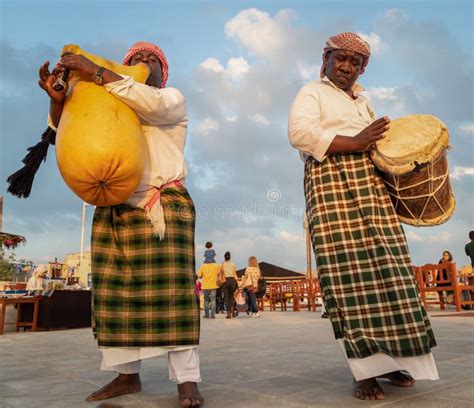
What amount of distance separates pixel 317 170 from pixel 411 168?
0.45 meters

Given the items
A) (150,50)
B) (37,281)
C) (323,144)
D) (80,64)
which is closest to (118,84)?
(80,64)

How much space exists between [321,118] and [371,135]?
332 millimetres

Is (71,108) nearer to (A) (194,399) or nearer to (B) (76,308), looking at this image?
(A) (194,399)

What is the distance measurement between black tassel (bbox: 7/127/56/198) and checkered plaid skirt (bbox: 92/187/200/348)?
0.51 metres

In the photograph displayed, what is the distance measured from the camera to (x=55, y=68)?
209 centimetres

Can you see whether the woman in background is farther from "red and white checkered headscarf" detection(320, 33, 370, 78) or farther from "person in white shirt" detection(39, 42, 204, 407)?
"red and white checkered headscarf" detection(320, 33, 370, 78)

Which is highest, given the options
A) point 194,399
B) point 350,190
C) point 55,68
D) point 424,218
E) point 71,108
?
point 55,68

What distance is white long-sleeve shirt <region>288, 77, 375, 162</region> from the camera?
2240mm

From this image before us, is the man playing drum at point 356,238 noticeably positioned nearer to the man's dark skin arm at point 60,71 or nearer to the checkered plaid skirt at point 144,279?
the checkered plaid skirt at point 144,279

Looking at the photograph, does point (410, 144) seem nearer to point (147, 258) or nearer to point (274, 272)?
point (147, 258)

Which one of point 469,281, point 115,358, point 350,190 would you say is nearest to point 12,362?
point 115,358

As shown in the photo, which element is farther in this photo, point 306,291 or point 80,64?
point 306,291

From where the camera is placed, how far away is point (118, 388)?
2.21 metres

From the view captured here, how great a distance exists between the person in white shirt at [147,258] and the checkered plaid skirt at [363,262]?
649mm
